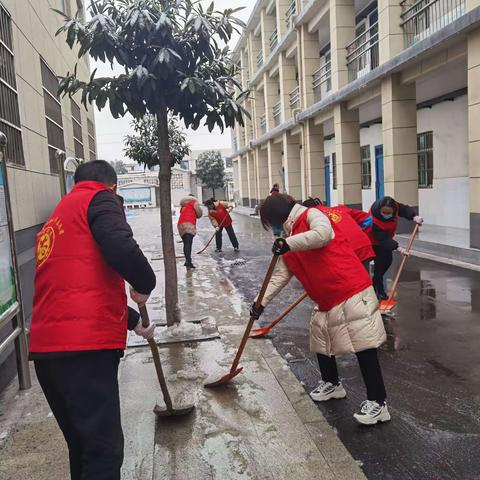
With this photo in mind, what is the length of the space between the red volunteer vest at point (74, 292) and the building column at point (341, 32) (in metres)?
15.0

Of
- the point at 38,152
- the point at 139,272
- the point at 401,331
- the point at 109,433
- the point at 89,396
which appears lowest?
the point at 401,331

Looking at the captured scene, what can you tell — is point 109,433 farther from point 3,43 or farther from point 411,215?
point 3,43

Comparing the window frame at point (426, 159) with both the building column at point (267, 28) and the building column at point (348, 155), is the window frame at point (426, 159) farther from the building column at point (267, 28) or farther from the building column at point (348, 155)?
the building column at point (267, 28)

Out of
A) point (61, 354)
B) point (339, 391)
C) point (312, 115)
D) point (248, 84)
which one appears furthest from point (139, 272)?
point (248, 84)

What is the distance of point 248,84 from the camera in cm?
3191

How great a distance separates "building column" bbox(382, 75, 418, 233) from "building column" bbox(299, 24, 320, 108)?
692 cm

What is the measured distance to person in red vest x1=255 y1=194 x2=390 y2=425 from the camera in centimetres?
337

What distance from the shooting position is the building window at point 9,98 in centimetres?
674

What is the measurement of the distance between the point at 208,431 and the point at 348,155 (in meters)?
13.9

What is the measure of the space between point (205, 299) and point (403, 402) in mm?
4240

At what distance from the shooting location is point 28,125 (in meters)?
8.06

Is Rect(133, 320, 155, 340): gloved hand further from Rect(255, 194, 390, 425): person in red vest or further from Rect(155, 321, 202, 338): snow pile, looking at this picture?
Rect(155, 321, 202, 338): snow pile

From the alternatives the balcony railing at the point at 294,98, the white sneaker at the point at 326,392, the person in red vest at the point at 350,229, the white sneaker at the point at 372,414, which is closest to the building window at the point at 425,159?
the balcony railing at the point at 294,98

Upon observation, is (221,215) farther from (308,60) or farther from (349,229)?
(349,229)
